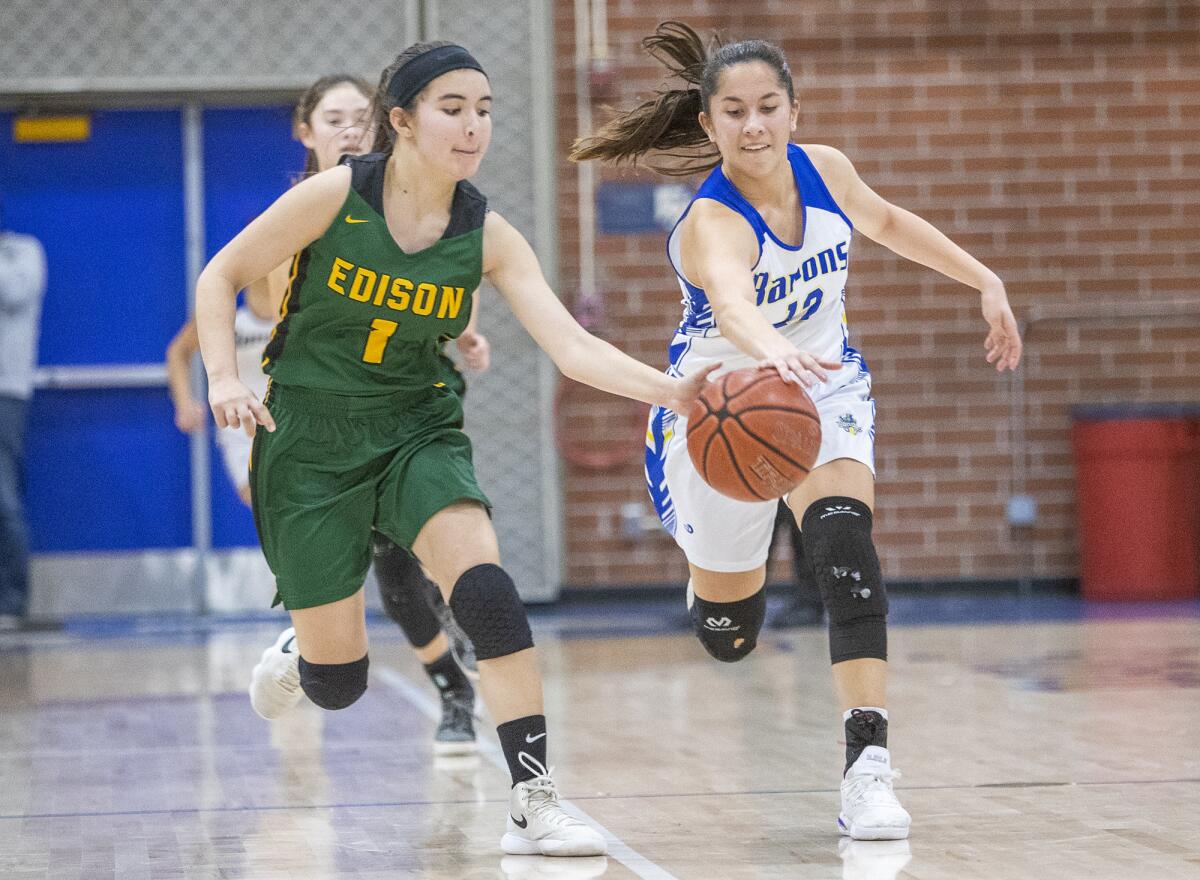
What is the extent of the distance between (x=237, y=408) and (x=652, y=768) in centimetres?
165

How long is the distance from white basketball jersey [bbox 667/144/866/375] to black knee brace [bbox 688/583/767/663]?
546 millimetres

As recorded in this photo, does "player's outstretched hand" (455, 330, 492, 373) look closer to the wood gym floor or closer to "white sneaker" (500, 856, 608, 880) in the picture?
the wood gym floor

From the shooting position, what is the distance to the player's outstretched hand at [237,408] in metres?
3.01

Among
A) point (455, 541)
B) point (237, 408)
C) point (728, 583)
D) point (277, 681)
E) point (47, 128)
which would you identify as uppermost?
point (47, 128)

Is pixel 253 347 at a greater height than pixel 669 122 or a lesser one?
lesser

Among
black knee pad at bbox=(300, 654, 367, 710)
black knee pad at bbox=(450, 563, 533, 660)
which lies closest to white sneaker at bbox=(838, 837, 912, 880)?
black knee pad at bbox=(450, 563, 533, 660)

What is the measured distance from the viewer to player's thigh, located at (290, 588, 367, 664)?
137 inches

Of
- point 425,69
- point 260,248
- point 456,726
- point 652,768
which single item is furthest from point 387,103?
point 456,726

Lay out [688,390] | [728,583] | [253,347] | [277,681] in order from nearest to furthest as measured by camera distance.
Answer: [688,390]
[728,583]
[277,681]
[253,347]

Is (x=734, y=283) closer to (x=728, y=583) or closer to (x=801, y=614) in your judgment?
(x=728, y=583)

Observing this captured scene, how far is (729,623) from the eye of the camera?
3.89 metres

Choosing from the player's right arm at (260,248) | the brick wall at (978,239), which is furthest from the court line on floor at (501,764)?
the brick wall at (978,239)

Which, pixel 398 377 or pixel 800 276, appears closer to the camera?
pixel 398 377

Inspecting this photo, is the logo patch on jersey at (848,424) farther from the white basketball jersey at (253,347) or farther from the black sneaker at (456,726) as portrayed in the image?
the white basketball jersey at (253,347)
